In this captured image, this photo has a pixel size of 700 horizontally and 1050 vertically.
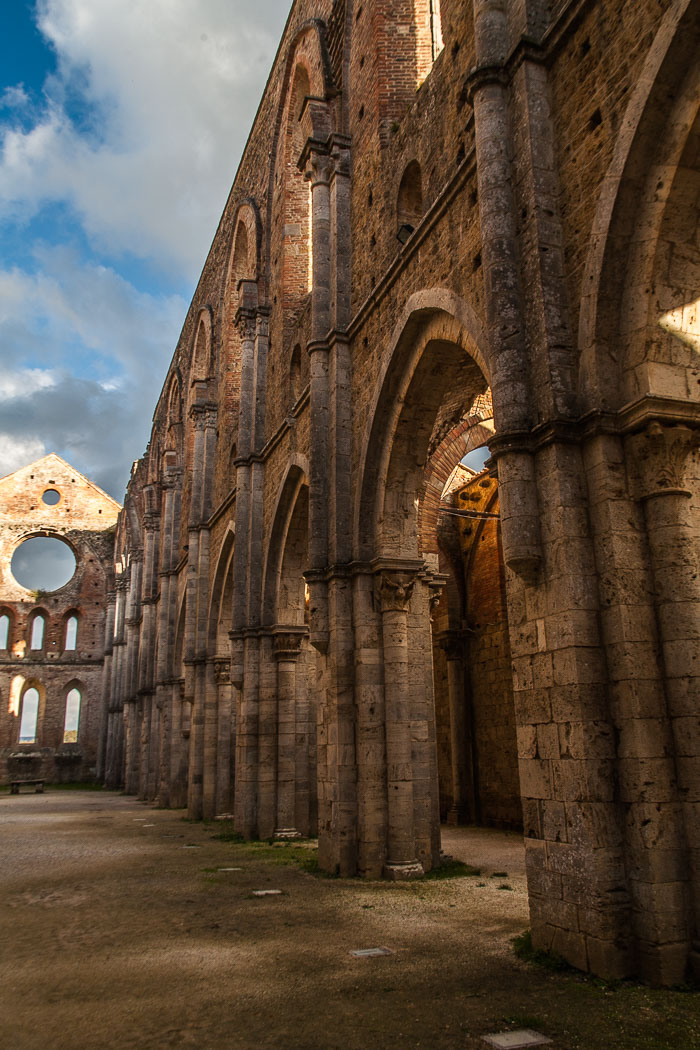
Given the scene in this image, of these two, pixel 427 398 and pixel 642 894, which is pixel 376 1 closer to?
pixel 427 398

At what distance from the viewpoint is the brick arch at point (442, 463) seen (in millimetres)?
12016

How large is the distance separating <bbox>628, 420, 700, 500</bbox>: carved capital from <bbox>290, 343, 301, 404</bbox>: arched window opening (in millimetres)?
9886

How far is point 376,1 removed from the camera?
11.5 metres

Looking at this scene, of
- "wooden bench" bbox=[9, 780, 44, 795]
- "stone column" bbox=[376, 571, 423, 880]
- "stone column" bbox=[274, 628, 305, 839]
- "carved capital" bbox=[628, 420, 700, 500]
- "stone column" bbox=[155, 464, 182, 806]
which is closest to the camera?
"carved capital" bbox=[628, 420, 700, 500]

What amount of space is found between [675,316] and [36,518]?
3902cm

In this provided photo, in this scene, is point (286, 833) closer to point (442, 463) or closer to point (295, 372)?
point (442, 463)

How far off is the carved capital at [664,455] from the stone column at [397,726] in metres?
4.72

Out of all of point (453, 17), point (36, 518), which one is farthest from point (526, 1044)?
point (36, 518)

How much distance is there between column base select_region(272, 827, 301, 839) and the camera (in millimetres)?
13797

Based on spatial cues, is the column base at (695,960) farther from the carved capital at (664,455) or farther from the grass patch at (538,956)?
the carved capital at (664,455)

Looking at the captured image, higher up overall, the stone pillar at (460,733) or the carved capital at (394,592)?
the carved capital at (394,592)

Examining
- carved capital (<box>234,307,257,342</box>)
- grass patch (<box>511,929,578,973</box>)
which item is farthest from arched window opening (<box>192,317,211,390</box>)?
grass patch (<box>511,929,578,973</box>)

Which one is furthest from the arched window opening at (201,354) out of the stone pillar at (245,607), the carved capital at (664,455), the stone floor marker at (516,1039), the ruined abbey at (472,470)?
the stone floor marker at (516,1039)

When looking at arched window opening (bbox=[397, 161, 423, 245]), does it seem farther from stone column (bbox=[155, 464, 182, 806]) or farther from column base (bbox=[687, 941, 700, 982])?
stone column (bbox=[155, 464, 182, 806])
